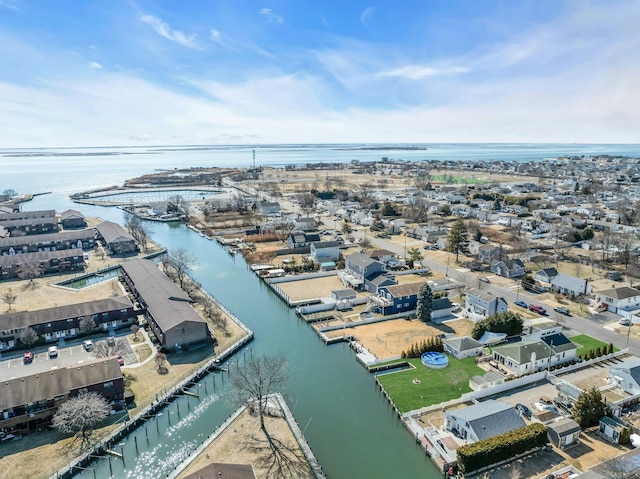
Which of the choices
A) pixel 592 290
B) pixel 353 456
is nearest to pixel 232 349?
pixel 353 456

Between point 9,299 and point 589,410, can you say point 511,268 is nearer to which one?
point 589,410

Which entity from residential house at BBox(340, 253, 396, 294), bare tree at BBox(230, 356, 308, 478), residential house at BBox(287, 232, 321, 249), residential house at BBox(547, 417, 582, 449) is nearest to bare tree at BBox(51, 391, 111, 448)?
bare tree at BBox(230, 356, 308, 478)

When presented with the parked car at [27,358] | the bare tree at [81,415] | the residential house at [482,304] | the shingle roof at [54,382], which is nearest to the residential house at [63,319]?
the parked car at [27,358]

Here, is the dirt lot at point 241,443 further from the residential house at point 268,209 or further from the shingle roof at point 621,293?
the residential house at point 268,209

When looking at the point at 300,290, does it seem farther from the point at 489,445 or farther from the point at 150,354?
the point at 489,445

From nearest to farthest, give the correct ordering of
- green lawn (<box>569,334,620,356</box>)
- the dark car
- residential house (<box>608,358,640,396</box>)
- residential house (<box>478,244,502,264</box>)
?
the dark car → residential house (<box>608,358,640,396</box>) → green lawn (<box>569,334,620,356</box>) → residential house (<box>478,244,502,264</box>)

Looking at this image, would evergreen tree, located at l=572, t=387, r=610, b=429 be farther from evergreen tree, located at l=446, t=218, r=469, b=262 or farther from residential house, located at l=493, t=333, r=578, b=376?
evergreen tree, located at l=446, t=218, r=469, b=262

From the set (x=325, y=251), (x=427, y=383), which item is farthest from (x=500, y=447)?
(x=325, y=251)

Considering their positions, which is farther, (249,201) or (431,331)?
(249,201)
